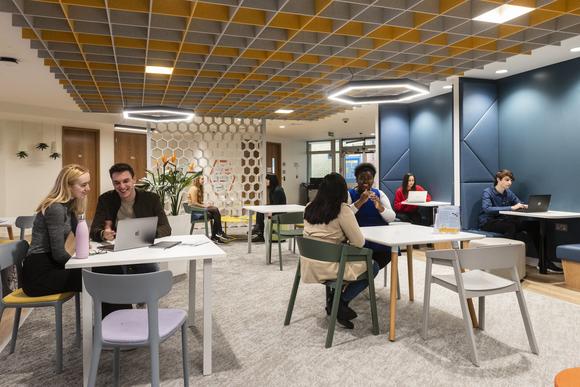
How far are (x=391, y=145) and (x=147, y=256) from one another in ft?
21.1

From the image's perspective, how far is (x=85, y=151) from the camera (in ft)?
33.5

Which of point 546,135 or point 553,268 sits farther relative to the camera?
point 546,135

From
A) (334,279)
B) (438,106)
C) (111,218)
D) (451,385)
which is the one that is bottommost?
(451,385)

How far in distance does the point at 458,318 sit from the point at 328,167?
1276 centimetres

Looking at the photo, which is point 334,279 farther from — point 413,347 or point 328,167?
point 328,167

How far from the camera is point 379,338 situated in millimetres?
2959

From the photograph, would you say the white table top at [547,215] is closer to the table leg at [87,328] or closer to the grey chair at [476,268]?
the grey chair at [476,268]

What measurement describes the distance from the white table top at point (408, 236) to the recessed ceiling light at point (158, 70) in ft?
11.6

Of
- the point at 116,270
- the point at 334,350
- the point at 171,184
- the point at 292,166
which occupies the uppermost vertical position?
the point at 292,166

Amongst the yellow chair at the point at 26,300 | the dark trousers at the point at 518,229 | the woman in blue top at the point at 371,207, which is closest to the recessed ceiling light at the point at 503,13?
the woman in blue top at the point at 371,207

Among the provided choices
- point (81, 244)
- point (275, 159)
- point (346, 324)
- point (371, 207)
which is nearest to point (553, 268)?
point (371, 207)

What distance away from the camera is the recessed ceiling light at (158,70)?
17.3 ft

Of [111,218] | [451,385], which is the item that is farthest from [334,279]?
[111,218]

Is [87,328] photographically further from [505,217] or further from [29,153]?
[29,153]
